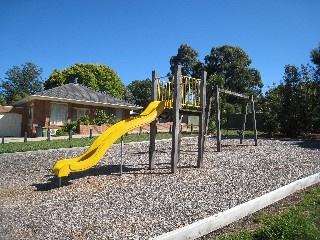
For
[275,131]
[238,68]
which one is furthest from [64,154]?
[238,68]

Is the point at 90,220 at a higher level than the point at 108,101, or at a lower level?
lower

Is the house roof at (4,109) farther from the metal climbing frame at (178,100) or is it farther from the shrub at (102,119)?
the metal climbing frame at (178,100)

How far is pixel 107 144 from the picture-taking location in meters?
9.02

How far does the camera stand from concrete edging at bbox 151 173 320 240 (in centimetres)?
469

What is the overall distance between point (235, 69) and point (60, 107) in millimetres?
35756

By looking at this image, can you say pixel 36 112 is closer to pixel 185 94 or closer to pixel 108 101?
pixel 108 101

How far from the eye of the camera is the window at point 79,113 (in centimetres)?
3036

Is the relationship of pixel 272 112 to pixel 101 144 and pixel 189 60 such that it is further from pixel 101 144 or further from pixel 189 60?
pixel 189 60

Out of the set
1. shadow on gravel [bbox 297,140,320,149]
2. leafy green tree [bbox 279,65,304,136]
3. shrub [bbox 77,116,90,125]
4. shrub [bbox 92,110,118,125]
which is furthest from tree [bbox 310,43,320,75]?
shrub [bbox 77,116,90,125]

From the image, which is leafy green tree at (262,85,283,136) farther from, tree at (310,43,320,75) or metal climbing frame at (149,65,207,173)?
metal climbing frame at (149,65,207,173)

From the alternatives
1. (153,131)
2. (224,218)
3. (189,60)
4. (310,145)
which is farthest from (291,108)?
(189,60)

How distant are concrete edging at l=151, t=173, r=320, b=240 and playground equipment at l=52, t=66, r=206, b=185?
3.67 m

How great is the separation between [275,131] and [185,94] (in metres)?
17.3

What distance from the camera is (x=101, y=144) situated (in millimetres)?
8992
